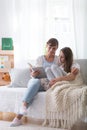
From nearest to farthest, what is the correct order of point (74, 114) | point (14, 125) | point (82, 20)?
point (74, 114)
point (14, 125)
point (82, 20)

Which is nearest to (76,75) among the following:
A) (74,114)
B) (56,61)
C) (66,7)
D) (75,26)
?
(56,61)

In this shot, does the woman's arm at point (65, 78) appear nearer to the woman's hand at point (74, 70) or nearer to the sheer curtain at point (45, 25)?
the woman's hand at point (74, 70)

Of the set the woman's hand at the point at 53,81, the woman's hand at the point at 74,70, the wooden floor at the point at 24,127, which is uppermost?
the woman's hand at the point at 74,70

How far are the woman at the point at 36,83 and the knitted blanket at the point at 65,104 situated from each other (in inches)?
6.5

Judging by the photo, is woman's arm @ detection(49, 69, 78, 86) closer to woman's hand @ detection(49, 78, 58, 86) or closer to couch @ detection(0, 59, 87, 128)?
woman's hand @ detection(49, 78, 58, 86)

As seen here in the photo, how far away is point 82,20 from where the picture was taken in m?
3.38

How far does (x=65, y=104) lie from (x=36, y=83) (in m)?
0.40

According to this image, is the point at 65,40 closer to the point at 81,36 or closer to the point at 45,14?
the point at 81,36

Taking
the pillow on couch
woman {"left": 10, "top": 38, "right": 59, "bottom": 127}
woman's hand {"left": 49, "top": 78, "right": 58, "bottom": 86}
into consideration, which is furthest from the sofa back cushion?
the pillow on couch

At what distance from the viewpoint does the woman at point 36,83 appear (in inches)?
108

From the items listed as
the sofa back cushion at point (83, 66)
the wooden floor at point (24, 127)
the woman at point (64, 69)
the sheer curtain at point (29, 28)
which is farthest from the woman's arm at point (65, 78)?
the sheer curtain at point (29, 28)

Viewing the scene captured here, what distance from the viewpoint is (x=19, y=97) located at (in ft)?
9.33

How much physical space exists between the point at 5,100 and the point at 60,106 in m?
0.66

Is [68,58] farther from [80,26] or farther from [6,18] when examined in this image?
[6,18]
